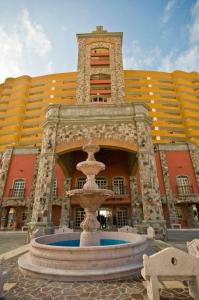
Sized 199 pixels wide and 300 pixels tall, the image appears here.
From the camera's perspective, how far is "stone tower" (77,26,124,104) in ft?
60.5

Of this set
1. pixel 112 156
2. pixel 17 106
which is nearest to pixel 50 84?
pixel 17 106

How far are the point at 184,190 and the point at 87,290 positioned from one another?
19.3 meters

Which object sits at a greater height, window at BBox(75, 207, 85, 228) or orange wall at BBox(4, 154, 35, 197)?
orange wall at BBox(4, 154, 35, 197)

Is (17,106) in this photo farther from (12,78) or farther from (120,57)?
(120,57)

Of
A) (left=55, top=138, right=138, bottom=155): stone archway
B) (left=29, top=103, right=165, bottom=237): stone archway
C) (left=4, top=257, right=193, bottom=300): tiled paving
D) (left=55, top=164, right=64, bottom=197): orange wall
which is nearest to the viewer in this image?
(left=4, top=257, right=193, bottom=300): tiled paving

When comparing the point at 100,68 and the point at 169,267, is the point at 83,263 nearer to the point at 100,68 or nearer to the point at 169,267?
the point at 169,267

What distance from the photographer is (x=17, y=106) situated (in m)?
37.5

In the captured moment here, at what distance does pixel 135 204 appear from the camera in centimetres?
1750

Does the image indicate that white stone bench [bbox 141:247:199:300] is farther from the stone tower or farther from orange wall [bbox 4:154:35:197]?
orange wall [bbox 4:154:35:197]

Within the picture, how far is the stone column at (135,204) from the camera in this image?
16594 mm

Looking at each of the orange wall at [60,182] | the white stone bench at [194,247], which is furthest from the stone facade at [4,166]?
the white stone bench at [194,247]

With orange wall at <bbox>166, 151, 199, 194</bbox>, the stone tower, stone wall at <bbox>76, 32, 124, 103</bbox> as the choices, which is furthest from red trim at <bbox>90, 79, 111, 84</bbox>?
orange wall at <bbox>166, 151, 199, 194</bbox>

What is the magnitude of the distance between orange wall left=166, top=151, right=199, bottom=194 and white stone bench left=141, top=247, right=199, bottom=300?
18.4 metres

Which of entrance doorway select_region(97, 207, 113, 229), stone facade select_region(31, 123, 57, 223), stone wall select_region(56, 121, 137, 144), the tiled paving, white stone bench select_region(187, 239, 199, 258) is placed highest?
stone wall select_region(56, 121, 137, 144)
